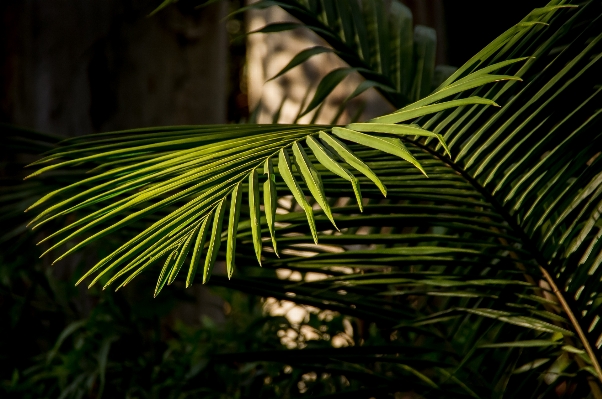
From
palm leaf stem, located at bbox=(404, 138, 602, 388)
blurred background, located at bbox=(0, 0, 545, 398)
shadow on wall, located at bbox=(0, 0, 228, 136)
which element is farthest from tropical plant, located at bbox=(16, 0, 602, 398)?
shadow on wall, located at bbox=(0, 0, 228, 136)

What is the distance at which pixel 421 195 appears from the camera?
30.4 inches

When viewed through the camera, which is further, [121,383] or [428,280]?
[121,383]

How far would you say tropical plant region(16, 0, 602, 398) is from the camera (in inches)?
23.6

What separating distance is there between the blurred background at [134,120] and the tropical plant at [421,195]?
0.96 feet

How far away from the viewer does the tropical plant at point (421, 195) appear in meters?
0.60

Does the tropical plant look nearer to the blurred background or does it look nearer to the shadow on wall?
the blurred background

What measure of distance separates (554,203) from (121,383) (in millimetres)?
967

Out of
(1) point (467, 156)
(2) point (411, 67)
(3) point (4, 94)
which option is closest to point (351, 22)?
(2) point (411, 67)

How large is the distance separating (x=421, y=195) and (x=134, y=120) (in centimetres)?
152

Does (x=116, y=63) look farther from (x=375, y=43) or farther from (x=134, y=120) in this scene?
(x=375, y=43)

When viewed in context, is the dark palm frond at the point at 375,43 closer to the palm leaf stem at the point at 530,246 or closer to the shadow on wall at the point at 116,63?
the palm leaf stem at the point at 530,246

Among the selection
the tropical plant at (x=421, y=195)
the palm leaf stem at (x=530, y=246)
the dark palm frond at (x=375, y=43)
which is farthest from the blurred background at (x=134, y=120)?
the palm leaf stem at (x=530, y=246)

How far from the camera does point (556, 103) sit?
0.77 meters

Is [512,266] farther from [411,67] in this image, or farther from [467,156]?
[411,67]
